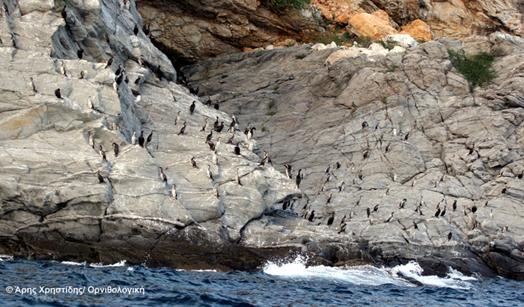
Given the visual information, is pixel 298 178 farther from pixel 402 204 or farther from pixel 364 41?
pixel 364 41

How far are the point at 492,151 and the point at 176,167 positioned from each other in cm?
2072

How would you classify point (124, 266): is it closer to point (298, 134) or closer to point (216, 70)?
point (298, 134)

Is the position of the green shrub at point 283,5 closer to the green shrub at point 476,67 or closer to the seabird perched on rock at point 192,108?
the green shrub at point 476,67

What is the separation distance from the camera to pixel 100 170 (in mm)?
23047

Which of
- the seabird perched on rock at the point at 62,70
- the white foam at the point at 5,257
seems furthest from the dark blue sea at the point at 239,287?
the seabird perched on rock at the point at 62,70

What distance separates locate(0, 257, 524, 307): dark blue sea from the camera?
1625 cm

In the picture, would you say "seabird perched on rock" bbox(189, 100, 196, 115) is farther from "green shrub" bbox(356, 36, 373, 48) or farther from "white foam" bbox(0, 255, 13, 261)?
"green shrub" bbox(356, 36, 373, 48)

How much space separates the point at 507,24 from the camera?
5494cm

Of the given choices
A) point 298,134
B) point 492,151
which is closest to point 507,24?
point 492,151

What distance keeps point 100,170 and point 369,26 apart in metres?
35.5

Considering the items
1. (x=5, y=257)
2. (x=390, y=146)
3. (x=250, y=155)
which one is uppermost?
(x=390, y=146)

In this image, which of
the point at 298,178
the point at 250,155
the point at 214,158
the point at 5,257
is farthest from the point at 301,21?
the point at 5,257

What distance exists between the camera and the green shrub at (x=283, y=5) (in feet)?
162

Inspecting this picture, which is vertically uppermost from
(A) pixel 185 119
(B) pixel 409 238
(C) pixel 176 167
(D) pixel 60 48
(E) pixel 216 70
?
(E) pixel 216 70
